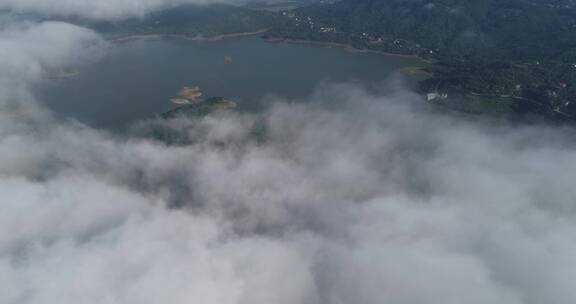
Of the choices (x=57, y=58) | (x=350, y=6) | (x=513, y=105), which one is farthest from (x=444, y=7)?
(x=57, y=58)

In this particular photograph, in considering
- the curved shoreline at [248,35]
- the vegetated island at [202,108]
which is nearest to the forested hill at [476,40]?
the curved shoreline at [248,35]

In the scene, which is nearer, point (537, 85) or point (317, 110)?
point (317, 110)

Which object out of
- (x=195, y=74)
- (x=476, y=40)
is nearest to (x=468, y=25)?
(x=476, y=40)

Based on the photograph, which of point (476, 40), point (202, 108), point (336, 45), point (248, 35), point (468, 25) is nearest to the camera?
point (202, 108)

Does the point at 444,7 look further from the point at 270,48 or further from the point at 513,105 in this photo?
the point at 513,105

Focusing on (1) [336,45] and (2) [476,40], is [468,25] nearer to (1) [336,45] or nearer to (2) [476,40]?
(2) [476,40]

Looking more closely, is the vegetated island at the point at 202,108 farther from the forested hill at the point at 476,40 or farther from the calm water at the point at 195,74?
the forested hill at the point at 476,40

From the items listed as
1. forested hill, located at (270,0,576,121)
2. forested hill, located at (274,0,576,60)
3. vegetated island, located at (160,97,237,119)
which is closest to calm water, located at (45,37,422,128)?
vegetated island, located at (160,97,237,119)

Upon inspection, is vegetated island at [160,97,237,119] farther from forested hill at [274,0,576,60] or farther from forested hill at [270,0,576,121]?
forested hill at [274,0,576,60]
